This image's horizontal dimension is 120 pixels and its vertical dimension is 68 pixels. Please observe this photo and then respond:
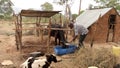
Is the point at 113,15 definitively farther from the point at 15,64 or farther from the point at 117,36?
the point at 15,64

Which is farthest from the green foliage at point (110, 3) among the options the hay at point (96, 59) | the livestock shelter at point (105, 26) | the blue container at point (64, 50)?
the hay at point (96, 59)

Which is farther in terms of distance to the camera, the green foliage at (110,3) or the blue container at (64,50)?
the green foliage at (110,3)

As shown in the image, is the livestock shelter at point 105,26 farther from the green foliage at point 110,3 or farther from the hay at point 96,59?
the green foliage at point 110,3

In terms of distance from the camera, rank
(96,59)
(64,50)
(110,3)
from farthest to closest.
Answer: (110,3)
(64,50)
(96,59)

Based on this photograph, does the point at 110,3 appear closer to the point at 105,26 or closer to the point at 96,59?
the point at 105,26

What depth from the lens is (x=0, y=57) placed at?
32.7ft

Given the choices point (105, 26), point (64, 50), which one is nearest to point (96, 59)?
point (64, 50)

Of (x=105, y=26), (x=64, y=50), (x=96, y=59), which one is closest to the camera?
(x=96, y=59)

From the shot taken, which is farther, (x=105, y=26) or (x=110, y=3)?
(x=110, y=3)

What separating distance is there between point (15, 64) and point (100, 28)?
24.3 ft

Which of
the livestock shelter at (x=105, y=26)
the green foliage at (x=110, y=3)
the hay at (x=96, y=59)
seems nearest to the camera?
the hay at (x=96, y=59)

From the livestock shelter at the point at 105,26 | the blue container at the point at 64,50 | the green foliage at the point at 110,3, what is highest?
the green foliage at the point at 110,3

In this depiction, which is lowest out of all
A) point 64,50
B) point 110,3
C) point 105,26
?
point 64,50

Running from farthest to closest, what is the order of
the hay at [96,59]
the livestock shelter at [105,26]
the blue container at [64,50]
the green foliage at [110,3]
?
1. the green foliage at [110,3]
2. the livestock shelter at [105,26]
3. the blue container at [64,50]
4. the hay at [96,59]
